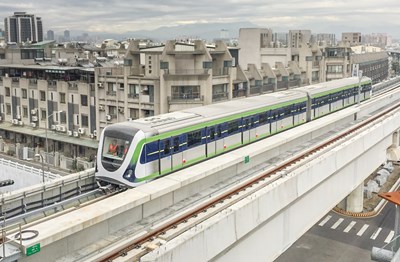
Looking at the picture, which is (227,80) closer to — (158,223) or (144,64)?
(144,64)

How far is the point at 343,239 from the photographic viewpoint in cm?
3447

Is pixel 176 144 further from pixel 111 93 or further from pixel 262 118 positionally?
pixel 111 93

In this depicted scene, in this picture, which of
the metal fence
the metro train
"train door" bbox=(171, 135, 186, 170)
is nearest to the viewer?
the metro train

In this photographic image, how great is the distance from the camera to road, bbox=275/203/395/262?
31.4 m

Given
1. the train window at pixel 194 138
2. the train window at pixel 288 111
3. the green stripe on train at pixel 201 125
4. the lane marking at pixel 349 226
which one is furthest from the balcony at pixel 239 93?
the train window at pixel 194 138


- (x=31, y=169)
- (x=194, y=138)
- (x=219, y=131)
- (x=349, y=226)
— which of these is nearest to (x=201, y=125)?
(x=194, y=138)

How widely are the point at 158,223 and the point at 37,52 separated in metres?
61.1

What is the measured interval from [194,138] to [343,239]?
18.1m

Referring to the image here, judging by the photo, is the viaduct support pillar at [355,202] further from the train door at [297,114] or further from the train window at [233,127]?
the train window at [233,127]

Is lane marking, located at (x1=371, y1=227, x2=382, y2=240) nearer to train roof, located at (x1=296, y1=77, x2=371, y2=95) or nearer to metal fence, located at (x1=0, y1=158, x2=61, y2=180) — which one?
train roof, located at (x1=296, y1=77, x2=371, y2=95)

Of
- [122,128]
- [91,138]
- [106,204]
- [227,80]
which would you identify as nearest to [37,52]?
[91,138]

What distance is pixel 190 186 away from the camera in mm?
19125

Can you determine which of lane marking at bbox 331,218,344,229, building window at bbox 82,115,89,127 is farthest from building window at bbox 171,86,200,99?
lane marking at bbox 331,218,344,229

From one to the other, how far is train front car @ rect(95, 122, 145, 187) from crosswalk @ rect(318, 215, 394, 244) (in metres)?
23.2
